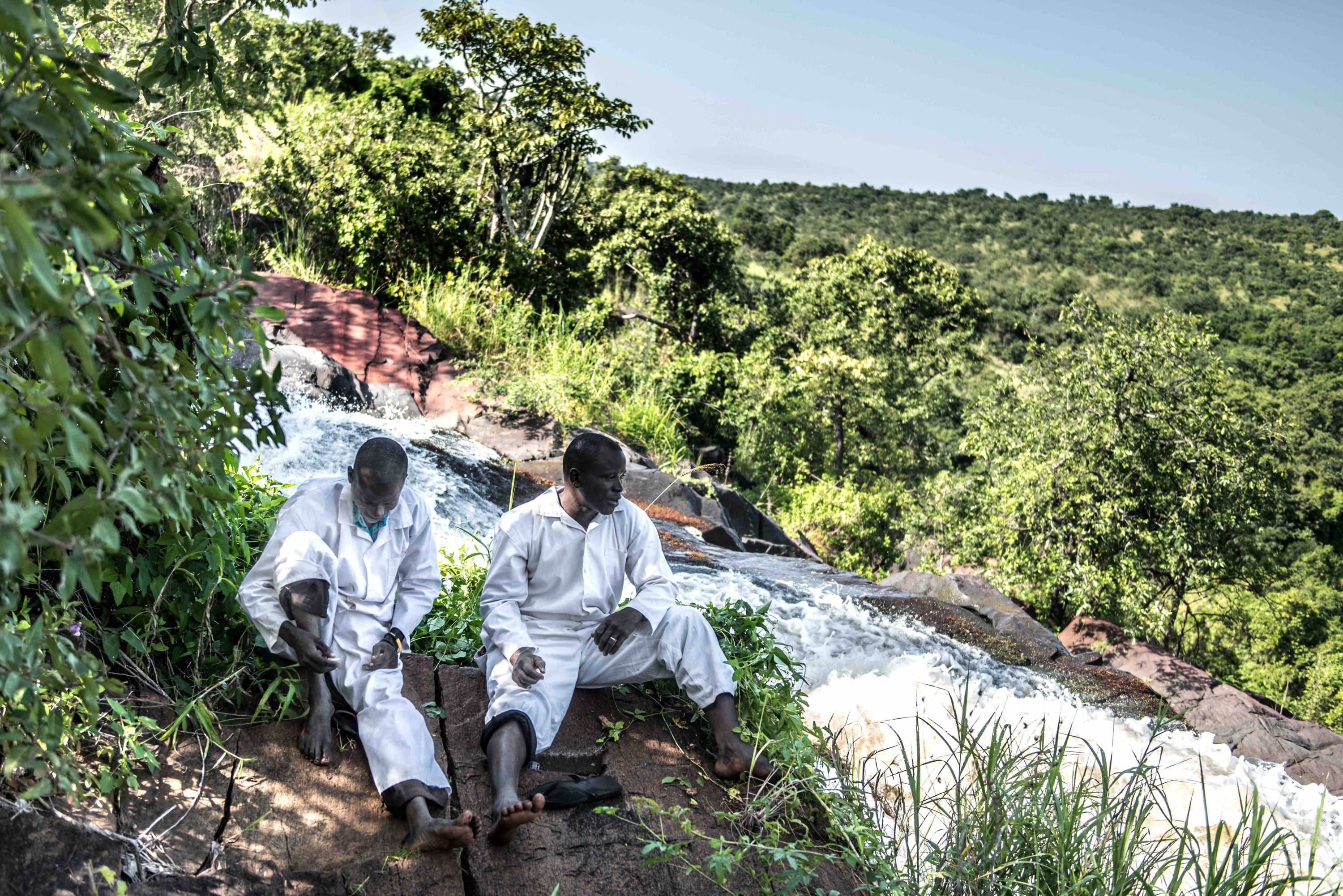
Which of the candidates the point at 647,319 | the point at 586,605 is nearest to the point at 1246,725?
the point at 586,605

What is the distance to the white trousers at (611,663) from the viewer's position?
3371 millimetres

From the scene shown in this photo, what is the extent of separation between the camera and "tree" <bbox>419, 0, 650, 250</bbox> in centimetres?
1341

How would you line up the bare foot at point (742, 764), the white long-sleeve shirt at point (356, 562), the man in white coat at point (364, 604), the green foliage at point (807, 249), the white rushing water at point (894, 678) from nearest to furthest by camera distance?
the man in white coat at point (364, 604) < the white long-sleeve shirt at point (356, 562) < the bare foot at point (742, 764) < the white rushing water at point (894, 678) < the green foliage at point (807, 249)

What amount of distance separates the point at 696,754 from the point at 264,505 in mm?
1973

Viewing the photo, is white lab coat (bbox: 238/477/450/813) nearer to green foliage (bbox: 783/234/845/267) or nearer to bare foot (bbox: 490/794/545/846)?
bare foot (bbox: 490/794/545/846)

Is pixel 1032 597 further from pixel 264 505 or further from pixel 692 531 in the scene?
pixel 264 505

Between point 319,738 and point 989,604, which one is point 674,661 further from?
point 989,604

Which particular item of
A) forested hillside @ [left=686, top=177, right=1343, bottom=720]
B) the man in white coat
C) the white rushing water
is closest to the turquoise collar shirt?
the man in white coat

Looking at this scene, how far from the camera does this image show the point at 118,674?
123 inches

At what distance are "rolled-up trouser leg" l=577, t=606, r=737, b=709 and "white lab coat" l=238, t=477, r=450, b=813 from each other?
0.65 m

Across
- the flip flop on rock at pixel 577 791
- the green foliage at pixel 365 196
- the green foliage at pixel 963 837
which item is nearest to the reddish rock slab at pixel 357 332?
the green foliage at pixel 365 196

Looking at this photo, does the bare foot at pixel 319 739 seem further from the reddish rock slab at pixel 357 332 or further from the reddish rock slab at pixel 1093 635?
the reddish rock slab at pixel 1093 635

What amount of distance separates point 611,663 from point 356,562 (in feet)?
3.22

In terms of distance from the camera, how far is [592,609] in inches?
144
